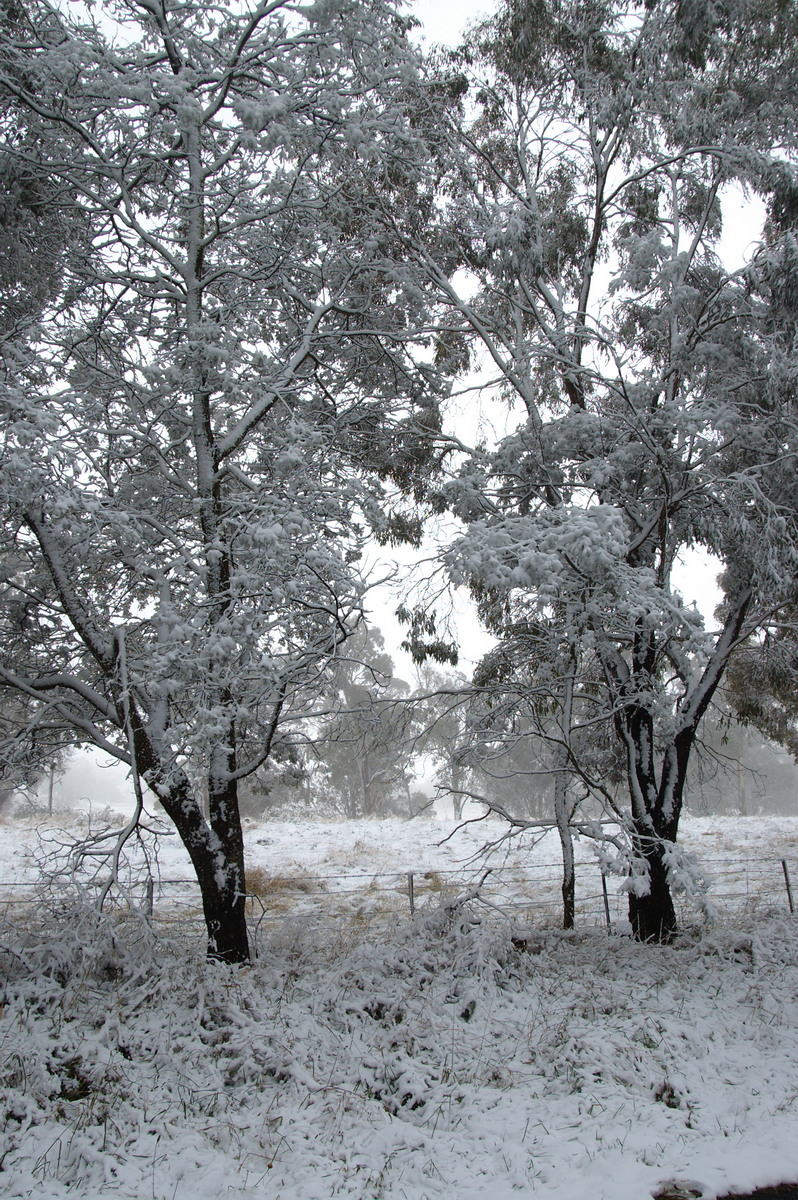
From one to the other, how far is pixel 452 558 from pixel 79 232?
5.59m

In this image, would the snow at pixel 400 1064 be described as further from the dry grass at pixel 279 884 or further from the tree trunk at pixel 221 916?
the dry grass at pixel 279 884

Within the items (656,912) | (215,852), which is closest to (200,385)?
(215,852)

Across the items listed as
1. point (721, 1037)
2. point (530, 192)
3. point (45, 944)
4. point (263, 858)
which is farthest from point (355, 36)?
point (263, 858)

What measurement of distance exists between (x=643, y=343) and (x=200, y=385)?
614 centimetres

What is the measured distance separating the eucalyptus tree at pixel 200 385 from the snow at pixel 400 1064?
1330 millimetres

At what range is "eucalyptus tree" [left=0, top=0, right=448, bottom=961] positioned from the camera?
5.71m

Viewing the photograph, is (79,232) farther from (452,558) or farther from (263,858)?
(263,858)

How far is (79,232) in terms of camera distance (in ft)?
24.9

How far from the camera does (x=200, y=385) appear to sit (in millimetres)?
6945

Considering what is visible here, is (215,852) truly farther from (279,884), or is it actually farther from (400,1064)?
(279,884)

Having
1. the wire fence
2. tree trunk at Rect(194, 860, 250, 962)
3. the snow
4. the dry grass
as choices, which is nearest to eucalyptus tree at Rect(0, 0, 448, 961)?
tree trunk at Rect(194, 860, 250, 962)

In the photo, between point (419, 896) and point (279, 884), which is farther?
point (279, 884)

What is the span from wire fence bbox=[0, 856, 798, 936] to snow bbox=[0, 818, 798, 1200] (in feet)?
10.2

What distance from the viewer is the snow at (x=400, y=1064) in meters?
A: 4.19
